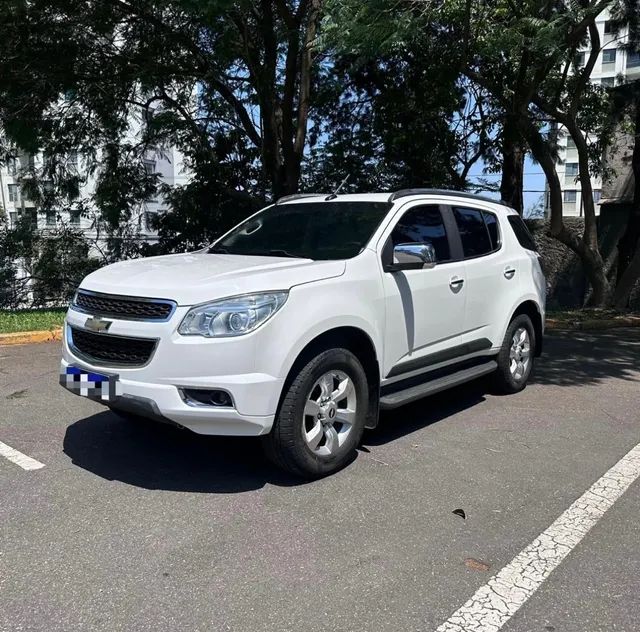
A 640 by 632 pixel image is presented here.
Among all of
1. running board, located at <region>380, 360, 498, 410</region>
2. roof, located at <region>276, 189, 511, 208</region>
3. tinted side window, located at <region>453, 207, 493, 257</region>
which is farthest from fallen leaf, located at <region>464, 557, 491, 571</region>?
tinted side window, located at <region>453, 207, 493, 257</region>

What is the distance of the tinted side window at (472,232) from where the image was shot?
18.8 ft

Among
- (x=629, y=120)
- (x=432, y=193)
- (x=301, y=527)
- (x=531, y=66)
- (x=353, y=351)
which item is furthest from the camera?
(x=629, y=120)

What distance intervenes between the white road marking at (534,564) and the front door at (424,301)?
151 cm

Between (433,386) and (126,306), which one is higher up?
(126,306)

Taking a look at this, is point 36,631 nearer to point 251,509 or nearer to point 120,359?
point 251,509

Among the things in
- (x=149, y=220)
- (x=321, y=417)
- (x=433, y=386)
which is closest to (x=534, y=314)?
(x=433, y=386)

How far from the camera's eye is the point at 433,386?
16.6 ft

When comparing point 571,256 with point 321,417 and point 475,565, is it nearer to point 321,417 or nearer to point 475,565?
point 321,417

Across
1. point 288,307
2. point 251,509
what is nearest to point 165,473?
point 251,509

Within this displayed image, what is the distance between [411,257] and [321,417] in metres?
1.36

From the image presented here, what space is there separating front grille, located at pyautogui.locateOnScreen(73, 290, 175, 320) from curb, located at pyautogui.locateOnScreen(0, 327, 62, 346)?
4812 millimetres

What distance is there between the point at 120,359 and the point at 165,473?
85cm

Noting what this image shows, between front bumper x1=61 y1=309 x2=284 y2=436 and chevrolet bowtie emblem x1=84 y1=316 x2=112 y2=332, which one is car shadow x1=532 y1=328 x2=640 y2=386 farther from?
chevrolet bowtie emblem x1=84 y1=316 x2=112 y2=332

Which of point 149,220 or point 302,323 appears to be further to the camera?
point 149,220
